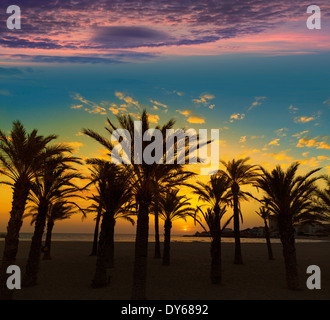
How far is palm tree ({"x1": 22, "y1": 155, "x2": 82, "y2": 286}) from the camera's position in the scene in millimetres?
15609

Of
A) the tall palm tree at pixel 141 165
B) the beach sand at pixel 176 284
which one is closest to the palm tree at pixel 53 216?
the beach sand at pixel 176 284

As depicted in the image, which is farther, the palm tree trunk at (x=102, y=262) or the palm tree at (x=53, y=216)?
the palm tree at (x=53, y=216)

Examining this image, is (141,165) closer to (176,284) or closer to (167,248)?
(176,284)

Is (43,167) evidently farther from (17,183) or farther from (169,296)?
(169,296)

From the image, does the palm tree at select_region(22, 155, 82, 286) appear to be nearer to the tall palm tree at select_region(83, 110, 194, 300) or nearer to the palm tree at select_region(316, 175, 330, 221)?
the tall palm tree at select_region(83, 110, 194, 300)

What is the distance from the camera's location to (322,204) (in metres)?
18.7

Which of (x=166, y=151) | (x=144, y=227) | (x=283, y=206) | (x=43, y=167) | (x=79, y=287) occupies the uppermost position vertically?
(x=166, y=151)

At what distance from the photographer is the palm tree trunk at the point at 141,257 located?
12.9m

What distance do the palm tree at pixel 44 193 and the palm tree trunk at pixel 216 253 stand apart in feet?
29.2

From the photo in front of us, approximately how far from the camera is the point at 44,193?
53.9 feet

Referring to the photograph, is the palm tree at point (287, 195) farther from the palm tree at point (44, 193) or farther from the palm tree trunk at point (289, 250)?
the palm tree at point (44, 193)

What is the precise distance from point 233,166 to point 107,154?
14.5m
